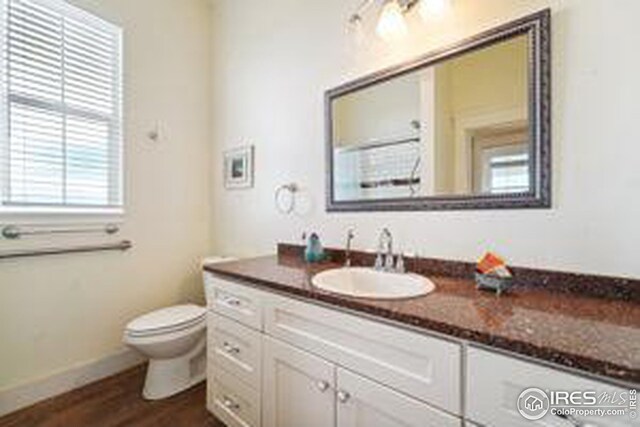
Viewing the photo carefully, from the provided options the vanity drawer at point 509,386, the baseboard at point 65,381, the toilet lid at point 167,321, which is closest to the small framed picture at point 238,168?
the toilet lid at point 167,321

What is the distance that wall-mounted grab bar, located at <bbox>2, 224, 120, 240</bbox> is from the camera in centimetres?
164

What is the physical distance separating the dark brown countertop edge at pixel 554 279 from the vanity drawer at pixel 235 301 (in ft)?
2.32

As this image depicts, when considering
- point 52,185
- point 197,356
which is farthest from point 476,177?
point 52,185

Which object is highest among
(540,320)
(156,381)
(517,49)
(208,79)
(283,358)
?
(208,79)

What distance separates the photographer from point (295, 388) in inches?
46.9

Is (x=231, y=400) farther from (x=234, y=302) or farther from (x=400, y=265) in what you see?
(x=400, y=265)

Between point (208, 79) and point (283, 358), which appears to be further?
point (208, 79)

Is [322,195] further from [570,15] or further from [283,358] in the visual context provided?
[570,15]

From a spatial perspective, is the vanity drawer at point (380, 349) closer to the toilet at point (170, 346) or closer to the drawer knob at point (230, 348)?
the drawer knob at point (230, 348)

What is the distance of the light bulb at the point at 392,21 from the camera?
1438 millimetres

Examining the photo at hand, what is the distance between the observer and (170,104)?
236cm

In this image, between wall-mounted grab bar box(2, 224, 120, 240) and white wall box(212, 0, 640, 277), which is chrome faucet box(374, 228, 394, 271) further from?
wall-mounted grab bar box(2, 224, 120, 240)

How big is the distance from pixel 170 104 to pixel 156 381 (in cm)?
187

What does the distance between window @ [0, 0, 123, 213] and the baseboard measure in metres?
0.95
